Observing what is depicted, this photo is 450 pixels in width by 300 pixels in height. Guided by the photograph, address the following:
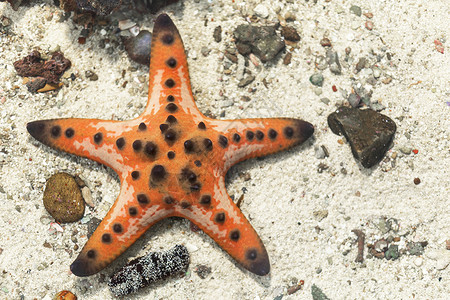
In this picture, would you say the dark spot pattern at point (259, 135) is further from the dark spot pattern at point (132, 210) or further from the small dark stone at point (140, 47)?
the small dark stone at point (140, 47)

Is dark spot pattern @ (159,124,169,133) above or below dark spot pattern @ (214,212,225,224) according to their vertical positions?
above

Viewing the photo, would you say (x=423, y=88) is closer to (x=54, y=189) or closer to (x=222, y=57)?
(x=222, y=57)

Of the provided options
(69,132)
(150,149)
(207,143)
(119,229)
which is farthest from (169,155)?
A: (69,132)

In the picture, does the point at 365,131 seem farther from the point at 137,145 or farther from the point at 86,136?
the point at 86,136

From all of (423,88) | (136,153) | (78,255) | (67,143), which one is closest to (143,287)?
(78,255)

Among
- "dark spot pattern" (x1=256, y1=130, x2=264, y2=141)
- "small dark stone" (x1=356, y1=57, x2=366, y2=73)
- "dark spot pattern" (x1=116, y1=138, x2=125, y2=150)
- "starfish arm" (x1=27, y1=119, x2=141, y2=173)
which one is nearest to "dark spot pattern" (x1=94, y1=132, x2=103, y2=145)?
"starfish arm" (x1=27, y1=119, x2=141, y2=173)

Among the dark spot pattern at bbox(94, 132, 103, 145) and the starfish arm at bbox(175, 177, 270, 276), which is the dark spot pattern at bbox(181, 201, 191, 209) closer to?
the starfish arm at bbox(175, 177, 270, 276)
